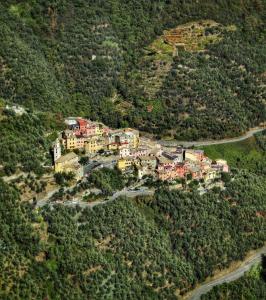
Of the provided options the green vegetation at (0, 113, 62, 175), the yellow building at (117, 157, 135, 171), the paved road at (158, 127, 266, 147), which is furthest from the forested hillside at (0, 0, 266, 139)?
the yellow building at (117, 157, 135, 171)

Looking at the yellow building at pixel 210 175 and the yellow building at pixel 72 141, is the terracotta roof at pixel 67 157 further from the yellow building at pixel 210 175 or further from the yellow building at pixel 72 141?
the yellow building at pixel 210 175

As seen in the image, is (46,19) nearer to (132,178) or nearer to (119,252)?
(132,178)

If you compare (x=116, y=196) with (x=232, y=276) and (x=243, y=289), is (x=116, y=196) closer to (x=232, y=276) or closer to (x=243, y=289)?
(x=232, y=276)

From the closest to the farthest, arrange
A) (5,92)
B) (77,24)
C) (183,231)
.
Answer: (183,231) < (5,92) < (77,24)

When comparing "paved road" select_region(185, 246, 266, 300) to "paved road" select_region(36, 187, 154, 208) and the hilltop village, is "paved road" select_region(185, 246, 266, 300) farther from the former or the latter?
"paved road" select_region(36, 187, 154, 208)

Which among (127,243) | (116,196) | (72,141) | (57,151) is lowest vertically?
(127,243)

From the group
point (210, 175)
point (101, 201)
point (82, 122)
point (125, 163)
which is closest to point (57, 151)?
point (125, 163)

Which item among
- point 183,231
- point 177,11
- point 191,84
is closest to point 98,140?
point 183,231
